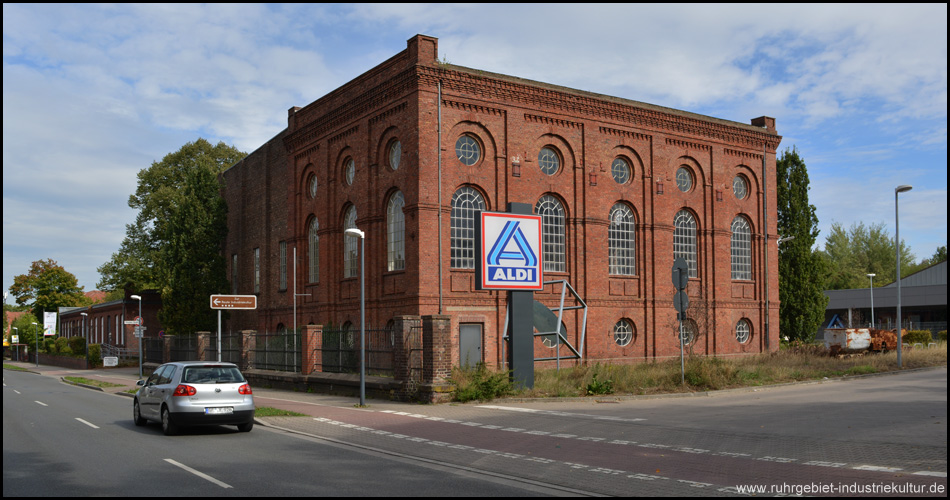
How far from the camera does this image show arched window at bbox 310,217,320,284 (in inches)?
1458

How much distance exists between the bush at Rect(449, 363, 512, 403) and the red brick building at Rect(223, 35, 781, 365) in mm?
8357

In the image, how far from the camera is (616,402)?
1958cm

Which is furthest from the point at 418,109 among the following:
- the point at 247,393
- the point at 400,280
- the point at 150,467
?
the point at 150,467

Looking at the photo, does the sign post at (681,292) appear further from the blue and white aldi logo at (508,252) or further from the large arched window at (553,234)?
the large arched window at (553,234)

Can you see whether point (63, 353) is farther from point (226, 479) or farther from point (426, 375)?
point (226, 479)

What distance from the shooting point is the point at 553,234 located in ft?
107

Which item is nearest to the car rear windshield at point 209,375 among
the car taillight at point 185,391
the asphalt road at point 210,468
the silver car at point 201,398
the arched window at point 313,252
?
the silver car at point 201,398

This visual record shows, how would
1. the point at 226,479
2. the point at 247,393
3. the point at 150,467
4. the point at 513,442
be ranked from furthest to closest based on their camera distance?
the point at 247,393
the point at 513,442
the point at 150,467
the point at 226,479

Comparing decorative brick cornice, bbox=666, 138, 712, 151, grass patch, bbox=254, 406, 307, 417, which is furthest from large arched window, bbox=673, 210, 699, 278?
grass patch, bbox=254, 406, 307, 417

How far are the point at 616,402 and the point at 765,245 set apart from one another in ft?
76.6

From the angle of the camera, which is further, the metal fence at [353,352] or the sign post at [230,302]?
the sign post at [230,302]

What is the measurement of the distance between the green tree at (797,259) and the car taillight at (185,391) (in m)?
35.0

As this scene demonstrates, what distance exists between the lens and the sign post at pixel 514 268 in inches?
827

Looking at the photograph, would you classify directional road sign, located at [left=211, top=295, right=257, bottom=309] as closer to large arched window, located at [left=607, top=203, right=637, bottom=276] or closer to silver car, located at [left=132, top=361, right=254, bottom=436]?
silver car, located at [left=132, top=361, right=254, bottom=436]
